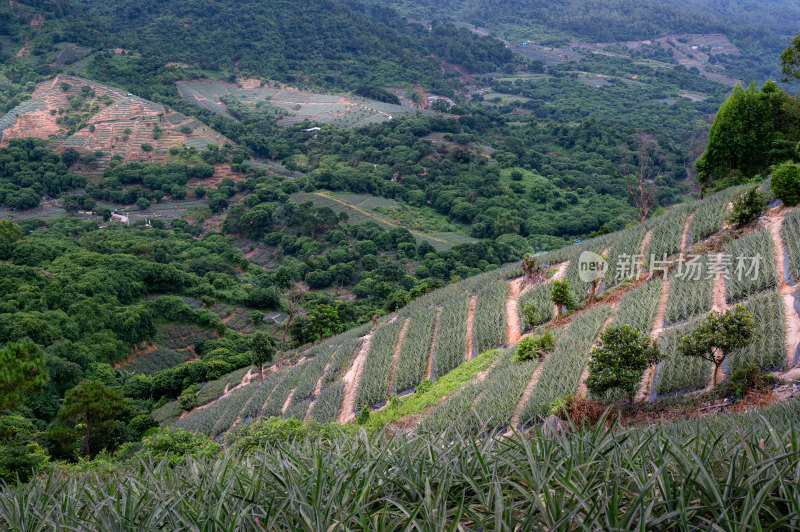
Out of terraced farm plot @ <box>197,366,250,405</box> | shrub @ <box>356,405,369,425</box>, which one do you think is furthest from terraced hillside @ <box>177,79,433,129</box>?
shrub @ <box>356,405,369,425</box>

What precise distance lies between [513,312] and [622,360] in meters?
5.63

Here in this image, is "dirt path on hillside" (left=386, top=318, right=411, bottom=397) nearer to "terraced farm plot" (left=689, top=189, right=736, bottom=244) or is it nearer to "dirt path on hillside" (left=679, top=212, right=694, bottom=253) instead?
"dirt path on hillside" (left=679, top=212, right=694, bottom=253)

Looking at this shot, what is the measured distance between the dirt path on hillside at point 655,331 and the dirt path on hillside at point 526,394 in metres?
1.62

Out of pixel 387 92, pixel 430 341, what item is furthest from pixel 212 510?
pixel 387 92

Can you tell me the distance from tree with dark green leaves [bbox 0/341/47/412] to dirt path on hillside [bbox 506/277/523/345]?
8.78 m

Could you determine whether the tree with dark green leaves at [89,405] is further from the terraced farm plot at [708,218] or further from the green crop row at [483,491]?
the terraced farm plot at [708,218]

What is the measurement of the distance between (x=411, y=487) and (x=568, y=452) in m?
1.09

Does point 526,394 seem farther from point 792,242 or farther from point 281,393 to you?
point 281,393

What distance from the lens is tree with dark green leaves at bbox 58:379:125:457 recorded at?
14.6 m

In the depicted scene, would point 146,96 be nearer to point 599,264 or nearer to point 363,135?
point 363,135

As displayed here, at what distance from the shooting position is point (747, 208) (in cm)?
1097

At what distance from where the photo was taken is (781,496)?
3.11 metres

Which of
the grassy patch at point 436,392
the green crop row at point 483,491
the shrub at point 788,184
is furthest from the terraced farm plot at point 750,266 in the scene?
A: the green crop row at point 483,491

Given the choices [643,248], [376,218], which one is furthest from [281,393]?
[376,218]
